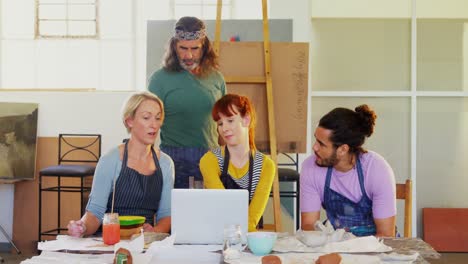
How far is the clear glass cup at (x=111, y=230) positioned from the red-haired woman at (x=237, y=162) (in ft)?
2.41

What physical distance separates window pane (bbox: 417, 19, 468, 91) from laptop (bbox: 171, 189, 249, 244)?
3.49m

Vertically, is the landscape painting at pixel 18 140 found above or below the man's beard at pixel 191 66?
below

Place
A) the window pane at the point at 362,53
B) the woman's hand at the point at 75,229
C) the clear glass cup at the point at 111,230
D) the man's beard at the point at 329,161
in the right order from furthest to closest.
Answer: the window pane at the point at 362,53 → the man's beard at the point at 329,161 → the woman's hand at the point at 75,229 → the clear glass cup at the point at 111,230

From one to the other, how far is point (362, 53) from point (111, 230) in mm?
3565

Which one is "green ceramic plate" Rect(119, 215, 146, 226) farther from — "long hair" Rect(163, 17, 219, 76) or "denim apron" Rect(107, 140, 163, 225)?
"long hair" Rect(163, 17, 219, 76)

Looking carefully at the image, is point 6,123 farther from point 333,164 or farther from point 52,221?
point 333,164

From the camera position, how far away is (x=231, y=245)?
1996mm

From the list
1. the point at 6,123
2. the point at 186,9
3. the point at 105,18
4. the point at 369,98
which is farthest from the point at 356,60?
the point at 6,123

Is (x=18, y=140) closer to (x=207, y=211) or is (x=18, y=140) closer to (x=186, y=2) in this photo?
(x=186, y=2)

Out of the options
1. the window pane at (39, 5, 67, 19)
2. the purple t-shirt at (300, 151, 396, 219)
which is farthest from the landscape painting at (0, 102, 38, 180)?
the purple t-shirt at (300, 151, 396, 219)

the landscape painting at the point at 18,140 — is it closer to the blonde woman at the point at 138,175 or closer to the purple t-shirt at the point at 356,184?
the blonde woman at the point at 138,175

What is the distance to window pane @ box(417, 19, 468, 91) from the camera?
5238mm

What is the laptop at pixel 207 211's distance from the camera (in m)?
2.11

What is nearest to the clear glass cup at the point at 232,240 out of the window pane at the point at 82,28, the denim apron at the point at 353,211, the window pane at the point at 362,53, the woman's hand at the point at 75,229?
the woman's hand at the point at 75,229
